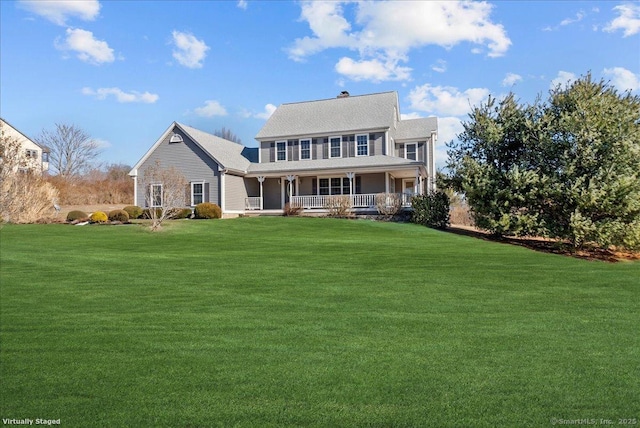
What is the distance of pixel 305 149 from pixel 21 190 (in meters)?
17.2

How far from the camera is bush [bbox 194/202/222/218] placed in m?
26.6

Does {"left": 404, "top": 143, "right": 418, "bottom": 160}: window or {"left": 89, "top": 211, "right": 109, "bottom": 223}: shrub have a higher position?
{"left": 404, "top": 143, "right": 418, "bottom": 160}: window

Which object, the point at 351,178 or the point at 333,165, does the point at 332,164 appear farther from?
the point at 351,178

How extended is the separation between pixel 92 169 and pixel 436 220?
50033 millimetres

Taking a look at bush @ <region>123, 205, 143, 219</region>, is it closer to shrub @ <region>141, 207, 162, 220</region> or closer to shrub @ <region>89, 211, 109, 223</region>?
shrub @ <region>141, 207, 162, 220</region>

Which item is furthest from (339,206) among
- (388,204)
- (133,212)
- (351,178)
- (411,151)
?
(133,212)

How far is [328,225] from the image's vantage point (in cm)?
2225

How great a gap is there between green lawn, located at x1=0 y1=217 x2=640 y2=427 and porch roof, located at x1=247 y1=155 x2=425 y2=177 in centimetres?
1424

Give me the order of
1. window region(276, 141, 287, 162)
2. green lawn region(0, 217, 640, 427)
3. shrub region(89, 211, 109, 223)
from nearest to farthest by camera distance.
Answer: green lawn region(0, 217, 640, 427)
shrub region(89, 211, 109, 223)
window region(276, 141, 287, 162)

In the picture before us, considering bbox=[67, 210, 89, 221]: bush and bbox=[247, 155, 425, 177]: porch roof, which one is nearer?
Answer: bbox=[247, 155, 425, 177]: porch roof

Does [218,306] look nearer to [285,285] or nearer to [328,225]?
[285,285]

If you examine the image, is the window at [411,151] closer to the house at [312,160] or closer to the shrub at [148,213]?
the house at [312,160]

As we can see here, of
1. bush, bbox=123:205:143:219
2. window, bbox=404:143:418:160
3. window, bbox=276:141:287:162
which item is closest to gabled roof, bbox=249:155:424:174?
window, bbox=276:141:287:162

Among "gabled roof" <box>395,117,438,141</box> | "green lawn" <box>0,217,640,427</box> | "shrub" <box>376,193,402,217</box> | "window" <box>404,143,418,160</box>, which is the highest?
"gabled roof" <box>395,117,438,141</box>
